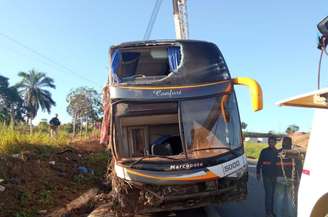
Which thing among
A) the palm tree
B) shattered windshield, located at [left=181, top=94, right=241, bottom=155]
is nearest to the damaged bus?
shattered windshield, located at [left=181, top=94, right=241, bottom=155]

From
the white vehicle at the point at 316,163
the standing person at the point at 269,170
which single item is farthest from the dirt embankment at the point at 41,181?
the white vehicle at the point at 316,163

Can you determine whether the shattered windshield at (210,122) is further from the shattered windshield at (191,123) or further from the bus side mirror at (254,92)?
the bus side mirror at (254,92)

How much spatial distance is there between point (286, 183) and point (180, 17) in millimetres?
19710

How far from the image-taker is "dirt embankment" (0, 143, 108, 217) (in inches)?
406

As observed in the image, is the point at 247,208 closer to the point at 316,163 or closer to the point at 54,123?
the point at 316,163

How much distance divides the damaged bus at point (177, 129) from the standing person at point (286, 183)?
902mm

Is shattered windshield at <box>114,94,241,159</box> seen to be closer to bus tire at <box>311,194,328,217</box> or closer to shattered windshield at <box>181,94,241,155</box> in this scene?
shattered windshield at <box>181,94,241,155</box>

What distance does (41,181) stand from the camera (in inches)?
468

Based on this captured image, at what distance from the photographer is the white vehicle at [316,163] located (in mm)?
4680

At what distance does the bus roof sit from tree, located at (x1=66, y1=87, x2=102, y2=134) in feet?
95.7

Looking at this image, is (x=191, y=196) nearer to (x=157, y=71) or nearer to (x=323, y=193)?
(x=157, y=71)

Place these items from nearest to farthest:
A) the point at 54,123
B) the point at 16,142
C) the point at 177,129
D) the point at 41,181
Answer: the point at 177,129, the point at 41,181, the point at 16,142, the point at 54,123

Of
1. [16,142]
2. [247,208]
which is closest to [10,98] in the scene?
[16,142]

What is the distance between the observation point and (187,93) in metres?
9.43
